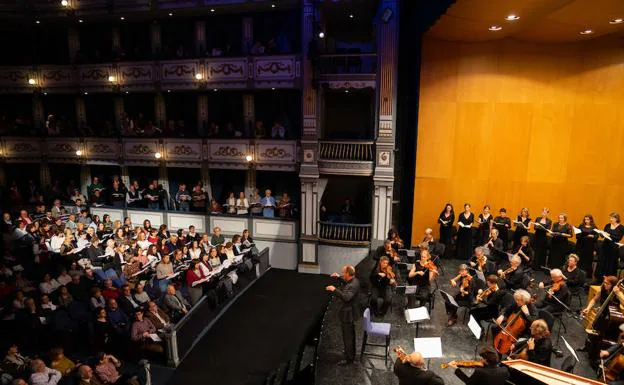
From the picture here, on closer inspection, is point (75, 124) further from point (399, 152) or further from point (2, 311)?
point (399, 152)

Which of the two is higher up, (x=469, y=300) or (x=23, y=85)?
(x=23, y=85)

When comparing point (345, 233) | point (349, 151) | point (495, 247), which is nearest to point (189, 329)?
point (345, 233)

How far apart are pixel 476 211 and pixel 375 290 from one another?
5.88m

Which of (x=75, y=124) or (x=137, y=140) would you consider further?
(x=75, y=124)

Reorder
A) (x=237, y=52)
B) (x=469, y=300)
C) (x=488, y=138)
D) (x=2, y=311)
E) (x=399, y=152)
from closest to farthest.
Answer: (x=469, y=300), (x=2, y=311), (x=488, y=138), (x=399, y=152), (x=237, y=52)

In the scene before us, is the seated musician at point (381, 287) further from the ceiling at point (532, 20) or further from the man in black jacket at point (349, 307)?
the ceiling at point (532, 20)

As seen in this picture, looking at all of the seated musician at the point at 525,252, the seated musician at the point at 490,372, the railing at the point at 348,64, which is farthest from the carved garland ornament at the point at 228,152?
the seated musician at the point at 490,372

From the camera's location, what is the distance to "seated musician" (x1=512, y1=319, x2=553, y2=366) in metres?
5.52

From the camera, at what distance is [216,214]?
1400 centimetres

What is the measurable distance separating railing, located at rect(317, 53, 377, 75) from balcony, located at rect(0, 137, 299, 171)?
2518 mm

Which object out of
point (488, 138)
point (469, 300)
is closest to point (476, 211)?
point (488, 138)

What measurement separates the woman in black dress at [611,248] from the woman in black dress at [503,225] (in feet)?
6.64

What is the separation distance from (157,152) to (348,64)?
724cm

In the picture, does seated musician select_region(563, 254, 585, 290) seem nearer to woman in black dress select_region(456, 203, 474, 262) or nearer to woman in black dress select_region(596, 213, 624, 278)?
woman in black dress select_region(596, 213, 624, 278)
